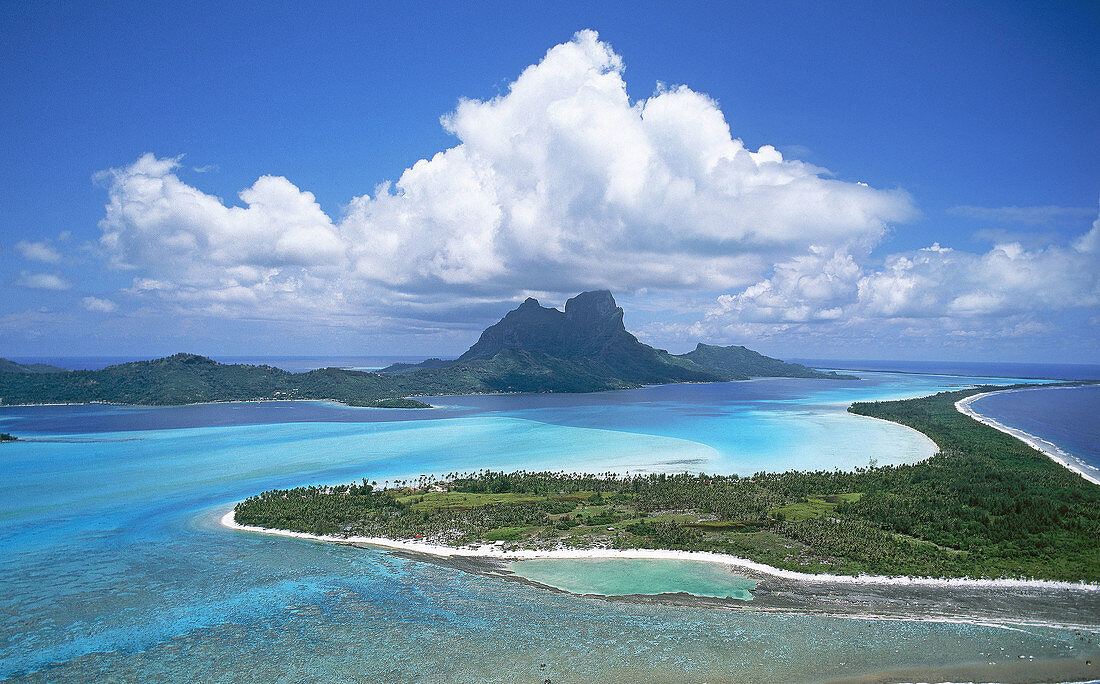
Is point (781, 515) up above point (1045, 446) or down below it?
above

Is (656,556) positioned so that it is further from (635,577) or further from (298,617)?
(298,617)

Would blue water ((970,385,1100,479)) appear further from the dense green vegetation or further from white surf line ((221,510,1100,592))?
white surf line ((221,510,1100,592))

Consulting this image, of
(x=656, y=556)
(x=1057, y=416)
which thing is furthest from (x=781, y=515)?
(x=1057, y=416)

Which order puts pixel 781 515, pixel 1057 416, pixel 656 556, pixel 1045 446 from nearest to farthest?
pixel 656 556
pixel 781 515
pixel 1045 446
pixel 1057 416

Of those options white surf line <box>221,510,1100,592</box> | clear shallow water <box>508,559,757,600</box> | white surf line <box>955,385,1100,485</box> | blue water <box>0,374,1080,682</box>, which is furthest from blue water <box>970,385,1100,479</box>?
clear shallow water <box>508,559,757,600</box>

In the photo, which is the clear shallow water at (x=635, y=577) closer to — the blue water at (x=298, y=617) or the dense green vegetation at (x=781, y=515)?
the blue water at (x=298, y=617)

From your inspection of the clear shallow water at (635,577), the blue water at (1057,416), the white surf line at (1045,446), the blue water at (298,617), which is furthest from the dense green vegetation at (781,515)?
the blue water at (1057,416)
